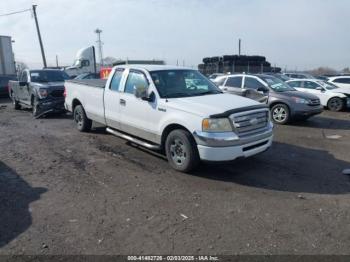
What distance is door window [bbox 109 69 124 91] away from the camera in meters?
7.20

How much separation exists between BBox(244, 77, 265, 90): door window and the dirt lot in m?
4.32

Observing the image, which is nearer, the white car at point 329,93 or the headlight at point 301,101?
the headlight at point 301,101

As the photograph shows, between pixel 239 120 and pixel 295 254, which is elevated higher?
pixel 239 120

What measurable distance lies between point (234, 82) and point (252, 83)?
695mm

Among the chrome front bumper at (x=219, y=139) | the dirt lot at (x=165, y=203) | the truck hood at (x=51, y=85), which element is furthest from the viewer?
the truck hood at (x=51, y=85)

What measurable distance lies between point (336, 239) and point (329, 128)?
7.51m

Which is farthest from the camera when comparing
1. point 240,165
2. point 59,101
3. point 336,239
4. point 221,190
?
point 59,101

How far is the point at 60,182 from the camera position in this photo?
5.40 meters

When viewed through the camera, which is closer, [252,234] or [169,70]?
[252,234]

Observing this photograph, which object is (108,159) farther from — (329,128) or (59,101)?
(329,128)

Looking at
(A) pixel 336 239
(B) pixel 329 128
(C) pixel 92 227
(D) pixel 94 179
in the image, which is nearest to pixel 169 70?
(D) pixel 94 179

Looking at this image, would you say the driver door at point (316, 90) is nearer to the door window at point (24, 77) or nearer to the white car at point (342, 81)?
the white car at point (342, 81)

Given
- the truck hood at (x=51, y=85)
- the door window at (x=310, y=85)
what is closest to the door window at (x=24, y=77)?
the truck hood at (x=51, y=85)

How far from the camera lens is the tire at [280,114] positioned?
10812 millimetres
